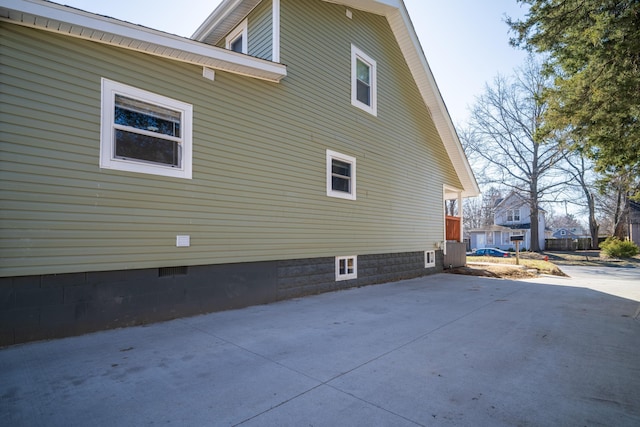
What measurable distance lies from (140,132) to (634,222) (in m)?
42.1

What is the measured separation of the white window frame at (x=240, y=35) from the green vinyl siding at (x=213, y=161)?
1.34 metres

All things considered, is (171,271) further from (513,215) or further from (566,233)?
(566,233)

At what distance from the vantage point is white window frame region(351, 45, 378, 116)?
891cm

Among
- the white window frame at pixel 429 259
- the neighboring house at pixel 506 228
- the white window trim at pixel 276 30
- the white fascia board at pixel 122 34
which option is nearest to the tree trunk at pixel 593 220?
the neighboring house at pixel 506 228

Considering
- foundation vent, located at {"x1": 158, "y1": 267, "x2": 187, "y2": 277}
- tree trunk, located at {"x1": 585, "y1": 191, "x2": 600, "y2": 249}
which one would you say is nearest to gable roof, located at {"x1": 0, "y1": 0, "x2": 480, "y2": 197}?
foundation vent, located at {"x1": 158, "y1": 267, "x2": 187, "y2": 277}

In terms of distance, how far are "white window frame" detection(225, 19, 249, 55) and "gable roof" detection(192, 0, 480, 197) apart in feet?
0.37

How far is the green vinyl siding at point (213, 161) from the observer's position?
3.97 metres

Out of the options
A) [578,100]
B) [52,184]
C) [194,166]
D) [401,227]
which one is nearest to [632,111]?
[578,100]

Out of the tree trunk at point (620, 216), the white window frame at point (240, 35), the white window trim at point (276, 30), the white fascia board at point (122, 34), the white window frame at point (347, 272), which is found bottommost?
the white window frame at point (347, 272)

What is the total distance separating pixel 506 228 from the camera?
37.2m

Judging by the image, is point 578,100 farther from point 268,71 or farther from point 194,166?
point 194,166

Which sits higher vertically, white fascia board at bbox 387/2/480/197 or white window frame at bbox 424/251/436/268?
white fascia board at bbox 387/2/480/197

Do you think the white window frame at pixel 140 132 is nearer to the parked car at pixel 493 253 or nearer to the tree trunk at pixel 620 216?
the parked car at pixel 493 253

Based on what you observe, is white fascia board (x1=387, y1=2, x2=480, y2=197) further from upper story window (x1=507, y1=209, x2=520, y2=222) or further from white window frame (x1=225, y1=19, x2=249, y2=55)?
Answer: upper story window (x1=507, y1=209, x2=520, y2=222)
